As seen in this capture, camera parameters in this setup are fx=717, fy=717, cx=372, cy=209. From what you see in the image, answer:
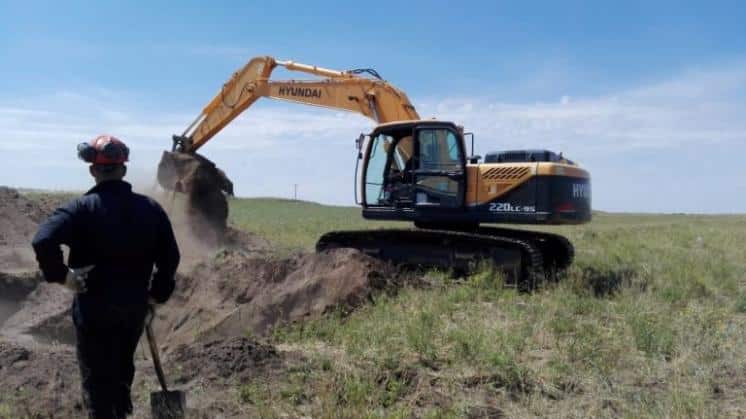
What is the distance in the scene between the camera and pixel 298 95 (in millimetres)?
14398

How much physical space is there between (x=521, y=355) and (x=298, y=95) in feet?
30.6

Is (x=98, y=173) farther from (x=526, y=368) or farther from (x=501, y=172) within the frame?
(x=501, y=172)

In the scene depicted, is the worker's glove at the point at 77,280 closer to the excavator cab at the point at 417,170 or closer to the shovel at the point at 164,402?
the shovel at the point at 164,402

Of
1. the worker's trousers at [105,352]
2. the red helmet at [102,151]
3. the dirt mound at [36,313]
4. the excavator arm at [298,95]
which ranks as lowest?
the dirt mound at [36,313]

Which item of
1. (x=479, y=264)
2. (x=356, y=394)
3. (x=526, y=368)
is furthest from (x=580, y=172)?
(x=356, y=394)

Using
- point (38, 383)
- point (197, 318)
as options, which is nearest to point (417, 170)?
point (197, 318)

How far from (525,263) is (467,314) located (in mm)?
2809

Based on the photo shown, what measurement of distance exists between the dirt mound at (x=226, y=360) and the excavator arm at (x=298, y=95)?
7.49m

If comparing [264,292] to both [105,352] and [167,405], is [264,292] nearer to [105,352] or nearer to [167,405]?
[167,405]

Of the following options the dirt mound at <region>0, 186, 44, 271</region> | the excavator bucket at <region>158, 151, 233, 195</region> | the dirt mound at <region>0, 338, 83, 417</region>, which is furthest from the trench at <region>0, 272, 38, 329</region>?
the dirt mound at <region>0, 338, 83, 417</region>

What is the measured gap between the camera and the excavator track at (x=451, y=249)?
10352mm

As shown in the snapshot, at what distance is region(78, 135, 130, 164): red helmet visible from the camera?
4367mm

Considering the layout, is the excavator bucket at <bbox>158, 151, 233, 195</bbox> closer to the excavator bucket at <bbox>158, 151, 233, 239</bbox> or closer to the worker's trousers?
the excavator bucket at <bbox>158, 151, 233, 239</bbox>

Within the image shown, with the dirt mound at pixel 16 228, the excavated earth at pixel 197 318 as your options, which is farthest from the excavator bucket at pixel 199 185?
the dirt mound at pixel 16 228
